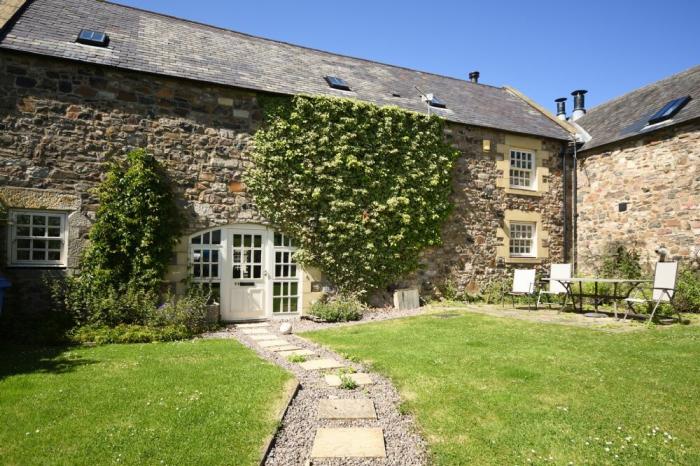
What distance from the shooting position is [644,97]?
15.0m

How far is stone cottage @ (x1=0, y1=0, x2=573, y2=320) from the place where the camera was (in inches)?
341

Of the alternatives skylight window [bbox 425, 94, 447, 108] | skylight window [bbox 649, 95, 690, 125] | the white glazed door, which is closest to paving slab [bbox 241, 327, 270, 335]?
the white glazed door

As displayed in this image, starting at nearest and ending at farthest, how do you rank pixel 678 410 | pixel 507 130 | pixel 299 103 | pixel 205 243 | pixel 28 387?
pixel 678 410
pixel 28 387
pixel 205 243
pixel 299 103
pixel 507 130

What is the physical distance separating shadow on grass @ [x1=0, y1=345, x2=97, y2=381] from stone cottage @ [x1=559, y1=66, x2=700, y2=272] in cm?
1339

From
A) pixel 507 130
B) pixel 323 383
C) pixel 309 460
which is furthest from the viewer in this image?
pixel 507 130

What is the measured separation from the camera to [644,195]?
12.5 metres

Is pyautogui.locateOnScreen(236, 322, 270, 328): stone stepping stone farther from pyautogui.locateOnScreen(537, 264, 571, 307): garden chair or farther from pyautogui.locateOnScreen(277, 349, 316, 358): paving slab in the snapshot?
pyautogui.locateOnScreen(537, 264, 571, 307): garden chair

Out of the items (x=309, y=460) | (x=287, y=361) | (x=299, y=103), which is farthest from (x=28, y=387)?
(x=299, y=103)

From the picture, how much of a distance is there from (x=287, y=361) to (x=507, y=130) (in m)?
9.93

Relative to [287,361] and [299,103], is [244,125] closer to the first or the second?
[299,103]

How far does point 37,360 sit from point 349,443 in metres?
4.96

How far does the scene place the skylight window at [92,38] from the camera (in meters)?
9.61

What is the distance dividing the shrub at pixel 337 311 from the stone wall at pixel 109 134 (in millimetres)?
2574

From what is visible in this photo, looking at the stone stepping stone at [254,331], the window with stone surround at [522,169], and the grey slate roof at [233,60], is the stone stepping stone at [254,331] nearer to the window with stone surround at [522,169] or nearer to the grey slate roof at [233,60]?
the grey slate roof at [233,60]
